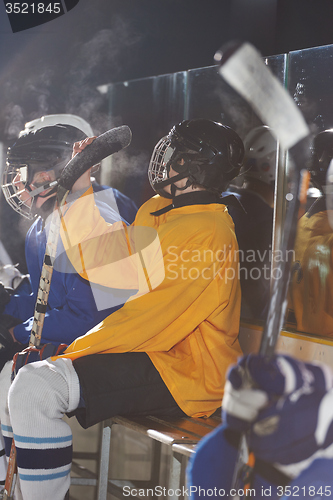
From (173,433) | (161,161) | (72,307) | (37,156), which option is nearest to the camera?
(173,433)

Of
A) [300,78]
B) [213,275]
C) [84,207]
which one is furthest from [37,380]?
[300,78]

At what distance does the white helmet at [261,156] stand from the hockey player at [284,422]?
3.31ft

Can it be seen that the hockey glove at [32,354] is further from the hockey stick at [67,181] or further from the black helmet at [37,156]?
the black helmet at [37,156]

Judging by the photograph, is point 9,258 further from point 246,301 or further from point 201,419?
point 201,419

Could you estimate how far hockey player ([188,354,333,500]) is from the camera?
0.88 meters

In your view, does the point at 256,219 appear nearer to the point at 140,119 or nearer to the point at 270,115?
the point at 270,115

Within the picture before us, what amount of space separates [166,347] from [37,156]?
91cm

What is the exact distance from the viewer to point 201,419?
1.46m

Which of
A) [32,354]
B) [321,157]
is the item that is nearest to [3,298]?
[32,354]

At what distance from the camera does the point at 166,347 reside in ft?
4.63

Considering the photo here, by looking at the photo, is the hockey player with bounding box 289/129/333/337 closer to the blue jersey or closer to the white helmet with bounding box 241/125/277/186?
the white helmet with bounding box 241/125/277/186

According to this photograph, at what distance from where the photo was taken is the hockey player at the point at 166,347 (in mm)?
1314

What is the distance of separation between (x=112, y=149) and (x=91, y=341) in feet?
1.99

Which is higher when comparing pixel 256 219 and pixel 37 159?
pixel 37 159
